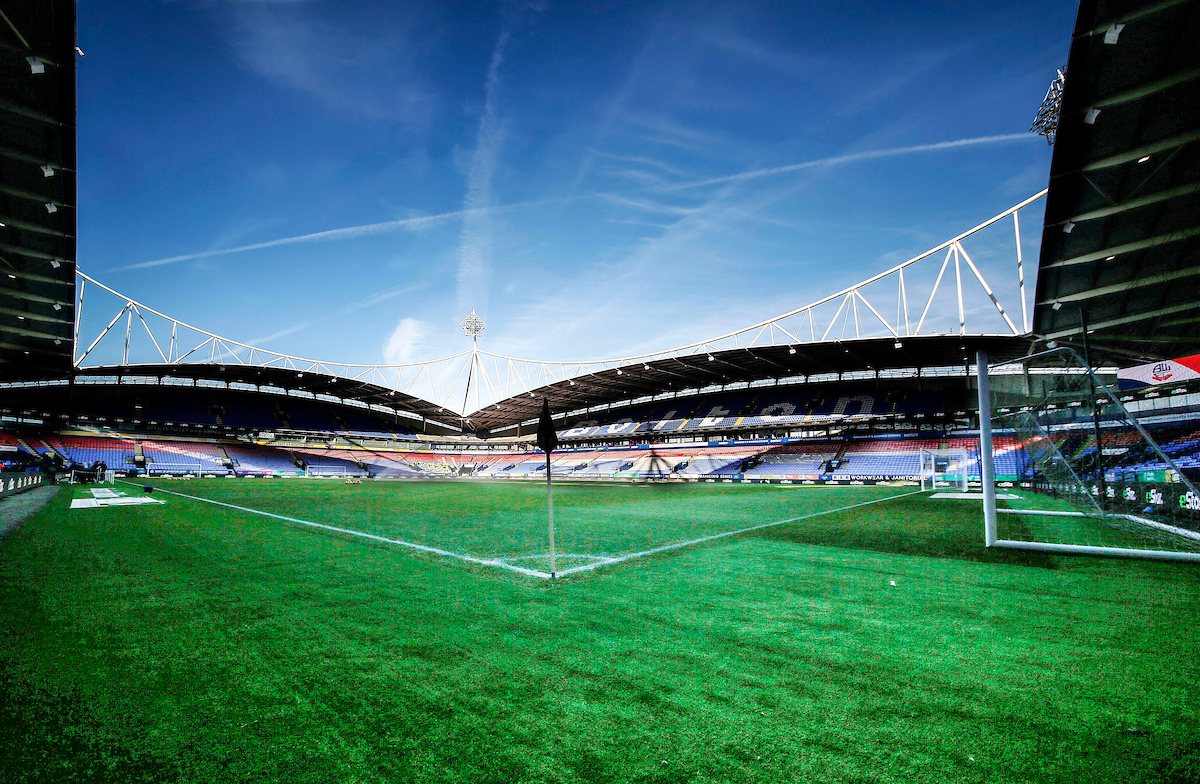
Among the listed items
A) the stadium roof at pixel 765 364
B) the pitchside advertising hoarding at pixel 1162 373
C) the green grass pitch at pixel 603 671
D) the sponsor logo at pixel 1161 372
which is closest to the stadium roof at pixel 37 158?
the green grass pitch at pixel 603 671

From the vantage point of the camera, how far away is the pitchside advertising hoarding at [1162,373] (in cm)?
1510

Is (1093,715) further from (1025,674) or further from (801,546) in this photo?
(801,546)

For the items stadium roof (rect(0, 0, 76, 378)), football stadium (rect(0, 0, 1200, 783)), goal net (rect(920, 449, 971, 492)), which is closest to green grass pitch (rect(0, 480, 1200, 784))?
football stadium (rect(0, 0, 1200, 783))

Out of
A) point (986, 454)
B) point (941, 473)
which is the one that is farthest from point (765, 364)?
point (986, 454)

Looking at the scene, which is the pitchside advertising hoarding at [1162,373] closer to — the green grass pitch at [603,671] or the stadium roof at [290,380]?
the green grass pitch at [603,671]

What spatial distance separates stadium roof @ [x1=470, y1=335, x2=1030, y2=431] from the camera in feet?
108

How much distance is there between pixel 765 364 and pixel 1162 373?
92.0 ft

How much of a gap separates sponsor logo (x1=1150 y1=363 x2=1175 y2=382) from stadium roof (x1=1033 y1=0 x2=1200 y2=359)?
6.88ft

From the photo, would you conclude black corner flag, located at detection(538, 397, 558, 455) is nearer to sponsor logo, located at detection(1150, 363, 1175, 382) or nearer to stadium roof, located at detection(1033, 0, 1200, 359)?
stadium roof, located at detection(1033, 0, 1200, 359)

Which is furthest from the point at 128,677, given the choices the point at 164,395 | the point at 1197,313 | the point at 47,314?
the point at 164,395

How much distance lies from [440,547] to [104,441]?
5754cm

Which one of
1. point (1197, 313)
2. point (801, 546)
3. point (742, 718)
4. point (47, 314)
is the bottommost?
point (801, 546)

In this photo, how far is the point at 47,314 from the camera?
17.6m

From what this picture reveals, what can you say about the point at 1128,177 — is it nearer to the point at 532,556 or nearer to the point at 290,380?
the point at 532,556
